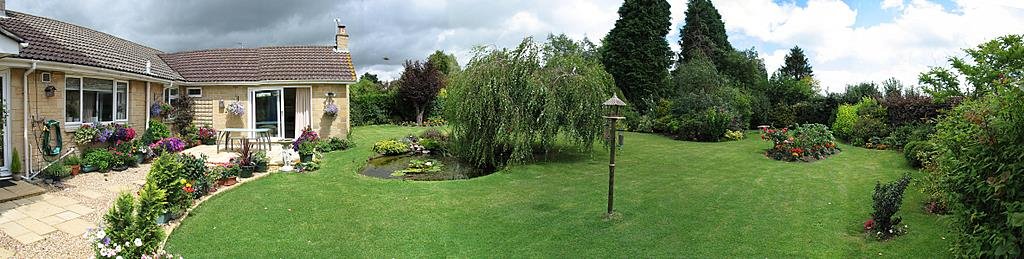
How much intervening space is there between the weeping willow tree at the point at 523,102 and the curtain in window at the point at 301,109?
6.75 metres

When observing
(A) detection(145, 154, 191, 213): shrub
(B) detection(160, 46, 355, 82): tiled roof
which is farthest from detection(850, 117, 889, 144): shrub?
(A) detection(145, 154, 191, 213): shrub

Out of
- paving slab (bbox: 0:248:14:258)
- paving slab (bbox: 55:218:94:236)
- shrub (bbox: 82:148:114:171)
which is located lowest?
paving slab (bbox: 0:248:14:258)

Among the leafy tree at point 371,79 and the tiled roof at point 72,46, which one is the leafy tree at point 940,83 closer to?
the tiled roof at point 72,46

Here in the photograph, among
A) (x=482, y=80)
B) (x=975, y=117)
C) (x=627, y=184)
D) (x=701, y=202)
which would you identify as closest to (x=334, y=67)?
(x=482, y=80)

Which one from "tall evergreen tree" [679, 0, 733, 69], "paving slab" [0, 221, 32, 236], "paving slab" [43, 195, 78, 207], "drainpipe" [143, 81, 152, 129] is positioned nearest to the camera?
"paving slab" [0, 221, 32, 236]

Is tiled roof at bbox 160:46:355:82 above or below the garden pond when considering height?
above

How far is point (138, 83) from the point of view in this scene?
1338cm

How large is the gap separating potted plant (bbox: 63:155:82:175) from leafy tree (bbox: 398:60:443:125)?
1666 centimetres

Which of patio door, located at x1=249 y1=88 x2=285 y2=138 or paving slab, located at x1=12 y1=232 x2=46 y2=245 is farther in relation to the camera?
patio door, located at x1=249 y1=88 x2=285 y2=138

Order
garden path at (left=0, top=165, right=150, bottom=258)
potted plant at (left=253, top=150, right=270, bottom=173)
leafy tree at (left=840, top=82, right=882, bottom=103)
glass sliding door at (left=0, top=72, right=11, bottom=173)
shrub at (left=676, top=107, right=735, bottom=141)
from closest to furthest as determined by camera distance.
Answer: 1. garden path at (left=0, top=165, right=150, bottom=258)
2. glass sliding door at (left=0, top=72, right=11, bottom=173)
3. potted plant at (left=253, top=150, right=270, bottom=173)
4. shrub at (left=676, top=107, right=735, bottom=141)
5. leafy tree at (left=840, top=82, right=882, bottom=103)

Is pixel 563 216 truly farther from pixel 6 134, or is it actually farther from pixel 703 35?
pixel 703 35

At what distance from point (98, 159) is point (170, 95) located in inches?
247

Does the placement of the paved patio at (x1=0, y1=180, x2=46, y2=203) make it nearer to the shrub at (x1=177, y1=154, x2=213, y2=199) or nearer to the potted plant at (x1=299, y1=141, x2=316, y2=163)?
the shrub at (x1=177, y1=154, x2=213, y2=199)

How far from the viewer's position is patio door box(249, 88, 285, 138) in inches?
664
